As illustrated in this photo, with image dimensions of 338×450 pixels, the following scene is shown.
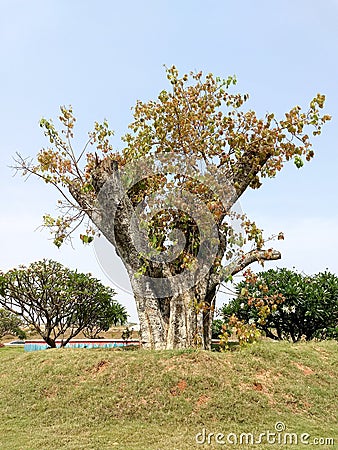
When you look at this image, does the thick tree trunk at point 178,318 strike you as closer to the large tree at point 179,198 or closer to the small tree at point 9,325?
the large tree at point 179,198

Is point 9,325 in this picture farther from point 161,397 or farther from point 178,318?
point 161,397

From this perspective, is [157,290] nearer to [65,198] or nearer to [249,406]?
[65,198]

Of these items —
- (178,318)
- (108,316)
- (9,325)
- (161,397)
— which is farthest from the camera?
(9,325)

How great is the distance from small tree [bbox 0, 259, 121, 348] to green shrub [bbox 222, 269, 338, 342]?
3.84 metres

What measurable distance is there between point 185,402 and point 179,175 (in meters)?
3.95

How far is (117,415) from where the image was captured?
620 cm

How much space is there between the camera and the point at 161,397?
6.39 meters

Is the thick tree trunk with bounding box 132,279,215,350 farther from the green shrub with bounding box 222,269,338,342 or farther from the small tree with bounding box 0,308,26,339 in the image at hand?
the small tree with bounding box 0,308,26,339

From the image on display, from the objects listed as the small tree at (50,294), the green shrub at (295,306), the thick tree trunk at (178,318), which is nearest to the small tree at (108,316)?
the small tree at (50,294)

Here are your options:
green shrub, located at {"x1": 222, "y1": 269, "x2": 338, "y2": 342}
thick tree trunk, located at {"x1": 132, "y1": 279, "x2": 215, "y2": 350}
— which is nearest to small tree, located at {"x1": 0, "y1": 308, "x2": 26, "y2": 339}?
green shrub, located at {"x1": 222, "y1": 269, "x2": 338, "y2": 342}

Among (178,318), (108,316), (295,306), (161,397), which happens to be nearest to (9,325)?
(108,316)

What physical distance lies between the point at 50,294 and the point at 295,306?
20.4 feet

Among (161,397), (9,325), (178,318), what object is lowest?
(161,397)

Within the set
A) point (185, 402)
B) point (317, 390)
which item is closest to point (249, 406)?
point (185, 402)
